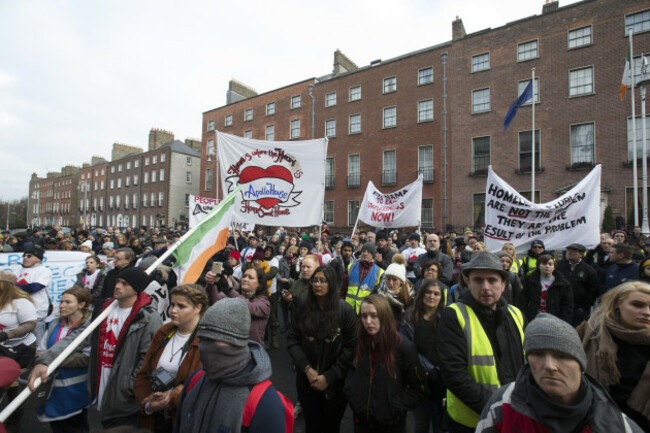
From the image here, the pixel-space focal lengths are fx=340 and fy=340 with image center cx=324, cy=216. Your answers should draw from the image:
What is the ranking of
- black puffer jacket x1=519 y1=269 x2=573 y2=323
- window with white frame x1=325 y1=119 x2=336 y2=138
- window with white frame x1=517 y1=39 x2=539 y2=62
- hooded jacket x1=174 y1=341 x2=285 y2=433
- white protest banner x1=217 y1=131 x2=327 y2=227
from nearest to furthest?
hooded jacket x1=174 y1=341 x2=285 y2=433
black puffer jacket x1=519 y1=269 x2=573 y2=323
white protest banner x1=217 y1=131 x2=327 y2=227
window with white frame x1=517 y1=39 x2=539 y2=62
window with white frame x1=325 y1=119 x2=336 y2=138

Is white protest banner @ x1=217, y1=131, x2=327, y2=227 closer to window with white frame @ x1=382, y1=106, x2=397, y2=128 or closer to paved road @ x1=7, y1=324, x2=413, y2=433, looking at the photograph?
paved road @ x1=7, y1=324, x2=413, y2=433

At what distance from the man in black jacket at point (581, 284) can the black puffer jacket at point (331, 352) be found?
4234 millimetres

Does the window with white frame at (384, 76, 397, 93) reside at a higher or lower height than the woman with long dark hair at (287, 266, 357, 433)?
higher

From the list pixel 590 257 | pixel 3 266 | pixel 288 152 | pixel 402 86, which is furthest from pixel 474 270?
pixel 402 86

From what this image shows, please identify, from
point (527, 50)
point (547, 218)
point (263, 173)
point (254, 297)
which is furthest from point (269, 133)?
point (254, 297)

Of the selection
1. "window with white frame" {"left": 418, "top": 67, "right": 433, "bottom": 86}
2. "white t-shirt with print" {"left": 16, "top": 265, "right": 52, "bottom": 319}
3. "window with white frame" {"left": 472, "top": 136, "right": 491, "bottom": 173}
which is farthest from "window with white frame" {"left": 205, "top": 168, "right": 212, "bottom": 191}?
"white t-shirt with print" {"left": 16, "top": 265, "right": 52, "bottom": 319}

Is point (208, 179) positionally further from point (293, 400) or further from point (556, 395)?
point (556, 395)

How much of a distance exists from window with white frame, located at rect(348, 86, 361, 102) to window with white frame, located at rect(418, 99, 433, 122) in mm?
5112

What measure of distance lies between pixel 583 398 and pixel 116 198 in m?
57.6

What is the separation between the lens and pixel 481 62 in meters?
21.2

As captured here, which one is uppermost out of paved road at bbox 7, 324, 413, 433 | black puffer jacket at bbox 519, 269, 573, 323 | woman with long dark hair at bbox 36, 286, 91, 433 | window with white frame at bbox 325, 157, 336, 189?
window with white frame at bbox 325, 157, 336, 189

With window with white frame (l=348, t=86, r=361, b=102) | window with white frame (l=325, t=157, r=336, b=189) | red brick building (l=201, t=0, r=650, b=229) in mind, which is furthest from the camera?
window with white frame (l=325, t=157, r=336, b=189)

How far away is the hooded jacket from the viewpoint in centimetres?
167

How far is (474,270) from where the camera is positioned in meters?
2.42
